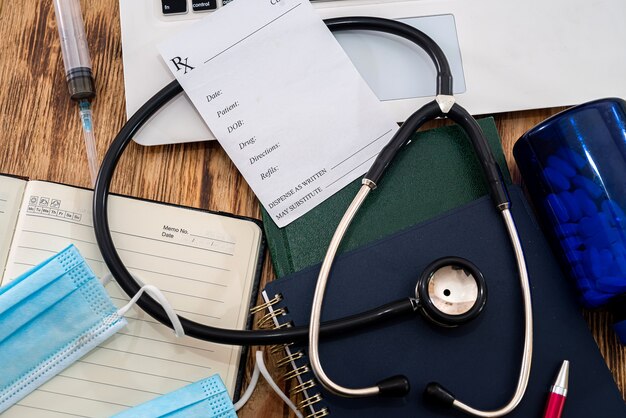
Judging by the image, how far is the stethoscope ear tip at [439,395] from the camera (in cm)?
52

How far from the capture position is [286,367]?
1.89ft

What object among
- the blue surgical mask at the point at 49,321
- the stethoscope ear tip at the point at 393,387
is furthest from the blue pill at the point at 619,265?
the blue surgical mask at the point at 49,321

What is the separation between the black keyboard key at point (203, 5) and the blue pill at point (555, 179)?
1.23ft

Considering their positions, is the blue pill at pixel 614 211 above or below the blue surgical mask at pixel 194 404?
above

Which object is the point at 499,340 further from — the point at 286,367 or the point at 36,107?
the point at 36,107

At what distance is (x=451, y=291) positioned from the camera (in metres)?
0.54

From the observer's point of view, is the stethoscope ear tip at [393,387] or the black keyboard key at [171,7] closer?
the stethoscope ear tip at [393,387]

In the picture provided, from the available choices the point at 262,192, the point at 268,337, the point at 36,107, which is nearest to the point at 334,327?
the point at 268,337

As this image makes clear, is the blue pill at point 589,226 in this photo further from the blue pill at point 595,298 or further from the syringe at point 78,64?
the syringe at point 78,64

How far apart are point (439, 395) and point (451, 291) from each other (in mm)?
91

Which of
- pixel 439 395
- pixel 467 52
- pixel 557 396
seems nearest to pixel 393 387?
pixel 439 395

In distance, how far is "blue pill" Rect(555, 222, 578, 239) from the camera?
0.56 metres

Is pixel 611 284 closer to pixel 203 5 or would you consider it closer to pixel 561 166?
pixel 561 166

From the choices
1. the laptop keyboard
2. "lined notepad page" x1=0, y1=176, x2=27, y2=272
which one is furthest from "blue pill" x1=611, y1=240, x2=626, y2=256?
"lined notepad page" x1=0, y1=176, x2=27, y2=272
